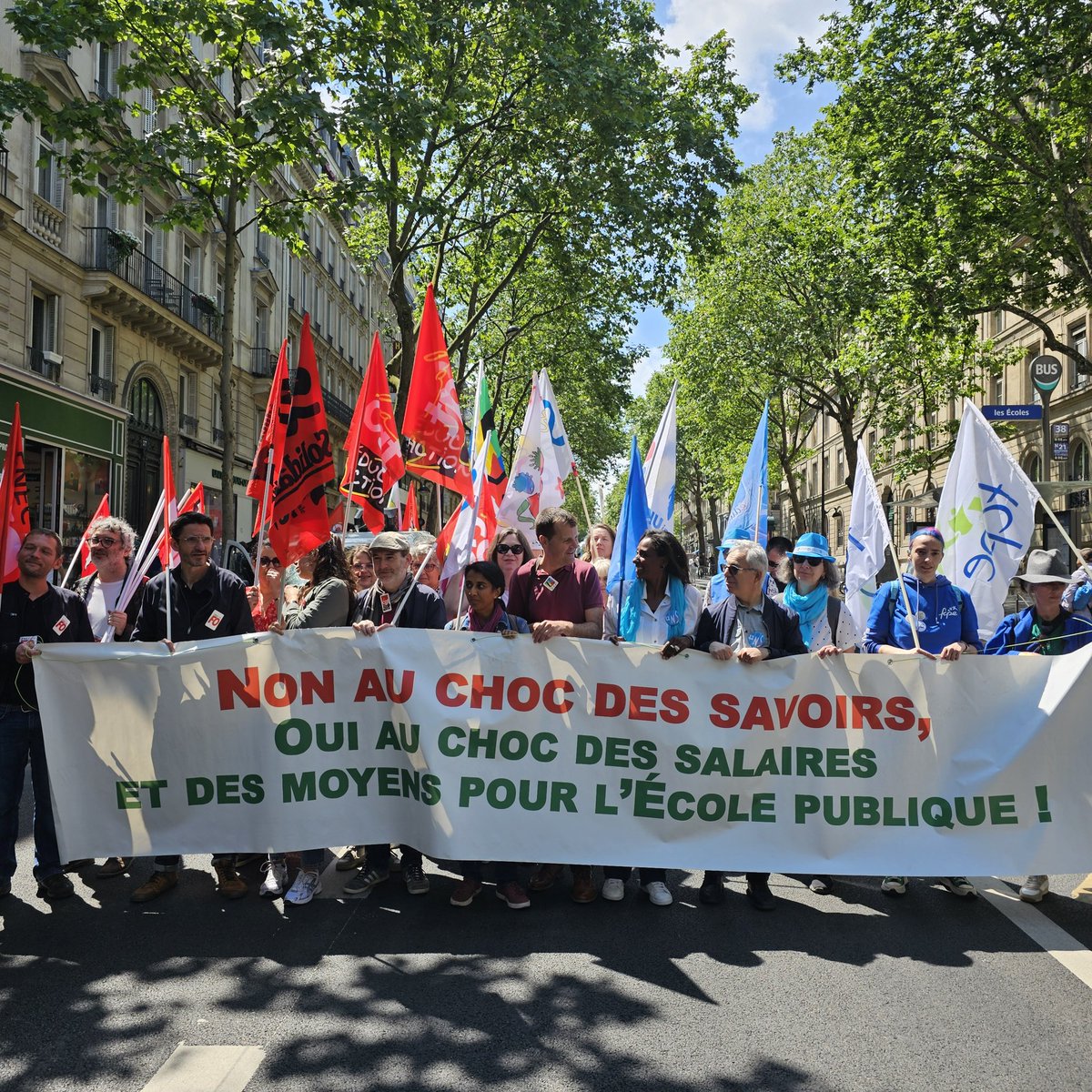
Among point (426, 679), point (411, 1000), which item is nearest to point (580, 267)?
point (426, 679)

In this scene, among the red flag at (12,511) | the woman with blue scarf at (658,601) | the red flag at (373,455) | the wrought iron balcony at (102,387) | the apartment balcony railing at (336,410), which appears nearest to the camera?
the red flag at (12,511)

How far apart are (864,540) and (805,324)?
25.6 m

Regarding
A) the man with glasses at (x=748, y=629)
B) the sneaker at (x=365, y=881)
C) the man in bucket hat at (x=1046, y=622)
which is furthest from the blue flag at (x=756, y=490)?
the sneaker at (x=365, y=881)

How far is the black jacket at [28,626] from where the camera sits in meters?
5.00

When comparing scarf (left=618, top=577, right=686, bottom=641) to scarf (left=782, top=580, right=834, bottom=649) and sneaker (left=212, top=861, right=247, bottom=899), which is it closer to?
scarf (left=782, top=580, right=834, bottom=649)

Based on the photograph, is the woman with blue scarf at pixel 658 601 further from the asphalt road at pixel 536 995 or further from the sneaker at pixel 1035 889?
the sneaker at pixel 1035 889

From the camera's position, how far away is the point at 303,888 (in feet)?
16.3

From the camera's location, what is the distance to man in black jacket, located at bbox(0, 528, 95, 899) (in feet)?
16.3

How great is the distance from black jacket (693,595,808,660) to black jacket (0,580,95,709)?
316 centimetres

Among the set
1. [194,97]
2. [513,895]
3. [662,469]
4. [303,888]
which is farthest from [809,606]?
[194,97]

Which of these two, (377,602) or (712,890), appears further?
(377,602)

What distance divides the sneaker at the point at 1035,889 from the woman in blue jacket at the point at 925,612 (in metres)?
1.17

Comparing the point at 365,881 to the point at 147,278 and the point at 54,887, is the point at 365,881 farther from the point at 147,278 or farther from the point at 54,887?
the point at 147,278

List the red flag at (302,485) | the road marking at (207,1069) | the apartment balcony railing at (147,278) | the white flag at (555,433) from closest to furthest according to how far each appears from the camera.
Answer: the road marking at (207,1069)
the red flag at (302,485)
the white flag at (555,433)
the apartment balcony railing at (147,278)
